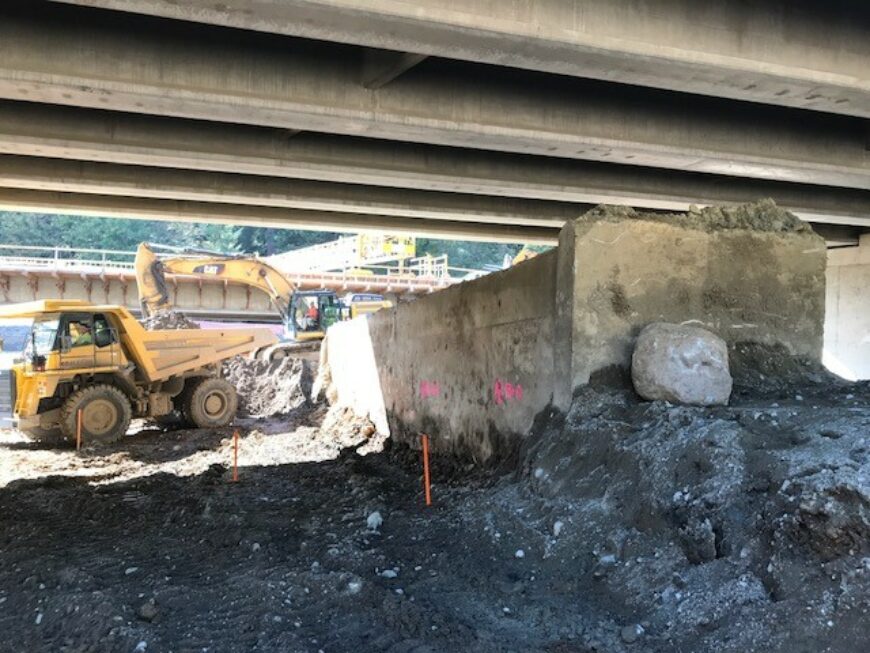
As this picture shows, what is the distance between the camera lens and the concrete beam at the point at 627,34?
5.56 meters

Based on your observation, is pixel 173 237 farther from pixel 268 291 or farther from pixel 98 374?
pixel 98 374

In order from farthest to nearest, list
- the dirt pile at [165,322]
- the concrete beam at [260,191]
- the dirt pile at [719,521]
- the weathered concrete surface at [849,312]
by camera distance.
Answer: the dirt pile at [165,322] → the weathered concrete surface at [849,312] → the concrete beam at [260,191] → the dirt pile at [719,521]

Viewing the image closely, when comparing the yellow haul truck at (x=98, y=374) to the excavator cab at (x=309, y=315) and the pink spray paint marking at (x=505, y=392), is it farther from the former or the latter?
the pink spray paint marking at (x=505, y=392)

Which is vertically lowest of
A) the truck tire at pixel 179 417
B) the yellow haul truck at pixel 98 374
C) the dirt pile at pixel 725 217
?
the truck tire at pixel 179 417

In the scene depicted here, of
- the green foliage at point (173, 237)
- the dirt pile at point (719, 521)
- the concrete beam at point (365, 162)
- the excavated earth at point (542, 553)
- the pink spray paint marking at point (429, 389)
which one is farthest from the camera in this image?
the green foliage at point (173, 237)

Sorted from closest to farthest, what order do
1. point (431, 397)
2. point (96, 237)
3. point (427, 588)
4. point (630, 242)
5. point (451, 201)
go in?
point (427, 588) → point (630, 242) → point (431, 397) → point (451, 201) → point (96, 237)

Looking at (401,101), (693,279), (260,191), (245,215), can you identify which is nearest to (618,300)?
(693,279)

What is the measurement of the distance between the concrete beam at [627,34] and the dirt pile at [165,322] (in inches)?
647

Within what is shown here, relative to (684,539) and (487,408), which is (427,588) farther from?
(487,408)

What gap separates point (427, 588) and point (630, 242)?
12.6ft

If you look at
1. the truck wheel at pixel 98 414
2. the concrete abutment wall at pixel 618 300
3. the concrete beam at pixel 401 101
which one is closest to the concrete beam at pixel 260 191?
the concrete beam at pixel 401 101

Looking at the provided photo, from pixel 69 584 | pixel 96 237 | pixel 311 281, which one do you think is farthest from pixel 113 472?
pixel 96 237

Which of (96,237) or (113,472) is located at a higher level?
(96,237)

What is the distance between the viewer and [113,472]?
1090 centimetres
